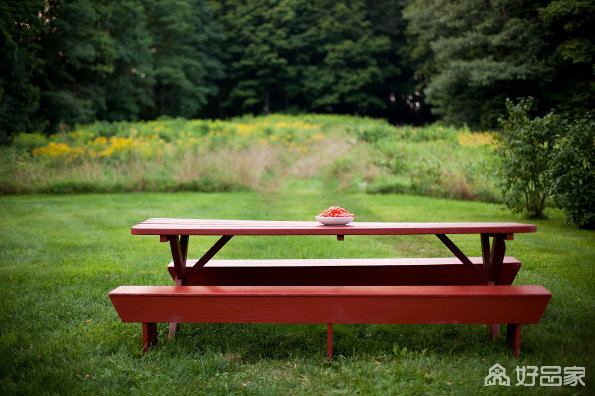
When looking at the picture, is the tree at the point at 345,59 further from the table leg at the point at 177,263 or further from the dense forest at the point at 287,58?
the table leg at the point at 177,263

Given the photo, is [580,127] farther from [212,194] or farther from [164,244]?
[212,194]

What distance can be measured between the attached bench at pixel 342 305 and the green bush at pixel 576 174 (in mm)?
4386

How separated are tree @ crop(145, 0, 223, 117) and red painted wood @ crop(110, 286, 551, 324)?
31.2 metres

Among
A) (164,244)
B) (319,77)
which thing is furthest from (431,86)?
(164,244)

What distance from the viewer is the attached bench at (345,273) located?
396 cm

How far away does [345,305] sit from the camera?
3.07 meters

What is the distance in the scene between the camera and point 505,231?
3.13 meters

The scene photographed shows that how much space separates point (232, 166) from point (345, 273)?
8.69 metres

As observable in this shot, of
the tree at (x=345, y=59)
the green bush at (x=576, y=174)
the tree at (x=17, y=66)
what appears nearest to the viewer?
the green bush at (x=576, y=174)

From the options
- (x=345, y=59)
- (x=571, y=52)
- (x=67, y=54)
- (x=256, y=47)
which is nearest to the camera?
(x=571, y=52)

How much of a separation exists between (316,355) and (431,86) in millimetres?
24846

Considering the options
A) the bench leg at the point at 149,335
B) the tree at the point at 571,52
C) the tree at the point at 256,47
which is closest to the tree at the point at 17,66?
the bench leg at the point at 149,335

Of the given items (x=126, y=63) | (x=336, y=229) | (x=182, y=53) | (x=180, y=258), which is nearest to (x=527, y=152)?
(x=336, y=229)

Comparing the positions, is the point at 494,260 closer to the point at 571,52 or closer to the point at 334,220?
the point at 334,220
